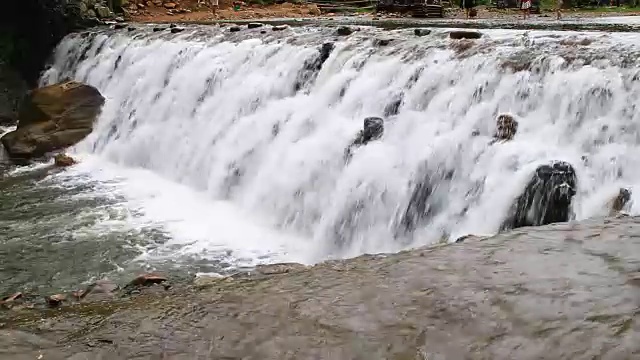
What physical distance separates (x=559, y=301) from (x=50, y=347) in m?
3.11

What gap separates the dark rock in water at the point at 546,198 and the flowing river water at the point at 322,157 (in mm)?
158

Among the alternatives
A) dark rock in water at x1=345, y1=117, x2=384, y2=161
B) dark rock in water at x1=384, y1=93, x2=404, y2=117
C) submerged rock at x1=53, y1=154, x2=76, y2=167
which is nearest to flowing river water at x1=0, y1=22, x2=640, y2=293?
dark rock in water at x1=384, y1=93, x2=404, y2=117

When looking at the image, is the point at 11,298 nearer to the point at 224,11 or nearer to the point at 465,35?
the point at 465,35

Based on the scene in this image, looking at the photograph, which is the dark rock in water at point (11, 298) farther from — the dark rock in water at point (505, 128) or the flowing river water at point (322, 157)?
the dark rock in water at point (505, 128)

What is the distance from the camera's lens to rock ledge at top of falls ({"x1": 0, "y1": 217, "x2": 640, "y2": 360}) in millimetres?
3545

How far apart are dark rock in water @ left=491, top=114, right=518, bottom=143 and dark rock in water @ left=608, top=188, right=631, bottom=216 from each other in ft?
5.92

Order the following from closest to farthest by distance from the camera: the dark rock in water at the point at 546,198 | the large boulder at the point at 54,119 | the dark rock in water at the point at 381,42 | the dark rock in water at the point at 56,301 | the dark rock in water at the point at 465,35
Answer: the dark rock in water at the point at 56,301 < the dark rock in water at the point at 546,198 < the dark rock in water at the point at 465,35 < the dark rock in water at the point at 381,42 < the large boulder at the point at 54,119

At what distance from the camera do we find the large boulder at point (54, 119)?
48.4ft

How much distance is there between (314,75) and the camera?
39.0 feet

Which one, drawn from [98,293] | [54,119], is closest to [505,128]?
[98,293]

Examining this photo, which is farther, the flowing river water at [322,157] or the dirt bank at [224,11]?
the dirt bank at [224,11]

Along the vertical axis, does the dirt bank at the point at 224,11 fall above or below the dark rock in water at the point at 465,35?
above

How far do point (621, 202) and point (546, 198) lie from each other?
76 centimetres

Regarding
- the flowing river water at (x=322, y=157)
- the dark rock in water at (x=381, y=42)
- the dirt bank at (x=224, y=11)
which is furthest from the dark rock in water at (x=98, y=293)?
the dirt bank at (x=224, y=11)
